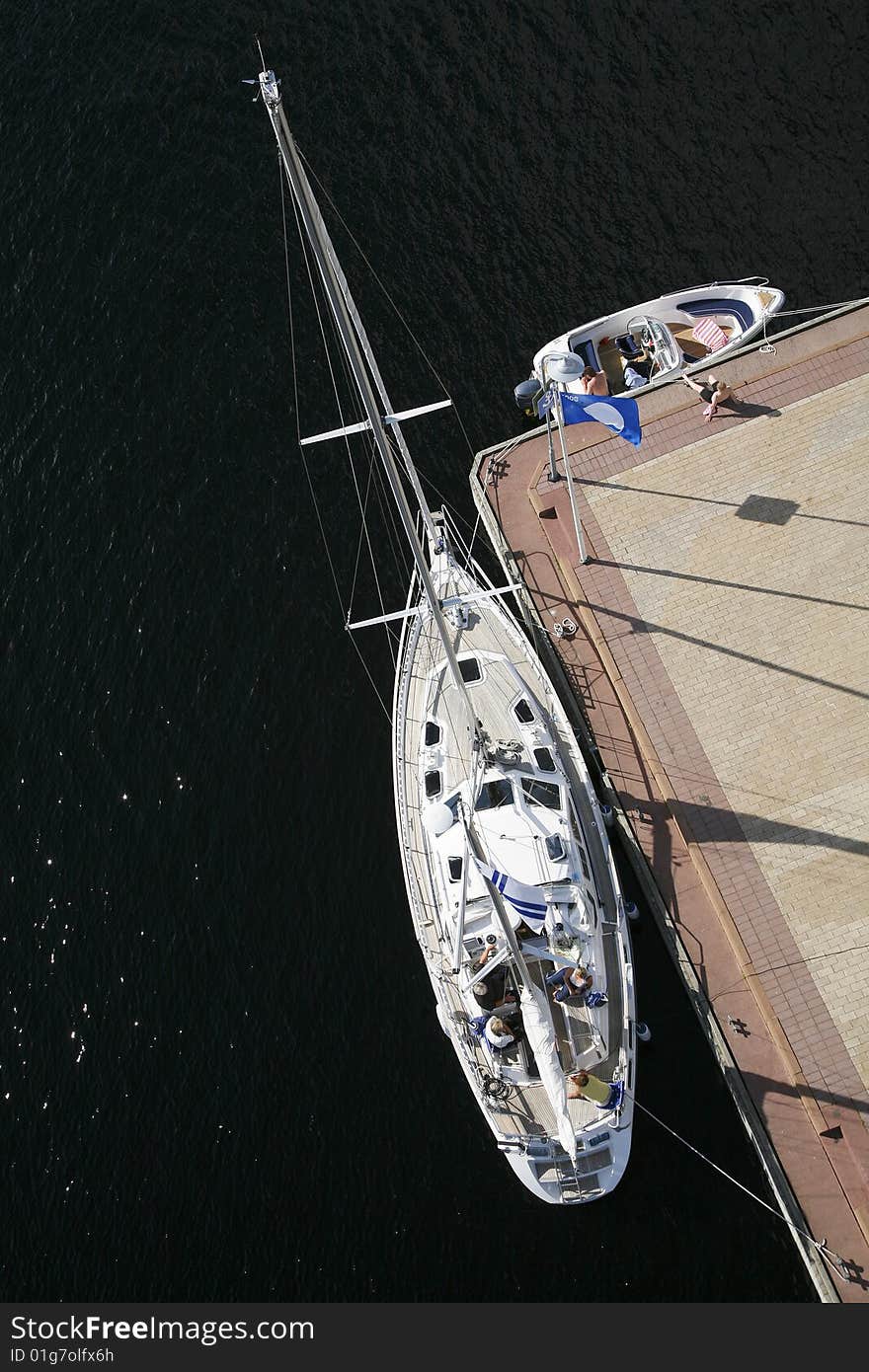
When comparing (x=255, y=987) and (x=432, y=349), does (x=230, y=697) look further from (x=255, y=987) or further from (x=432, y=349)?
(x=432, y=349)

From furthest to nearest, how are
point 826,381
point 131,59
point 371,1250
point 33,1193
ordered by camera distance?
point 131,59 → point 826,381 → point 33,1193 → point 371,1250

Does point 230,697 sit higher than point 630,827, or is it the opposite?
point 230,697

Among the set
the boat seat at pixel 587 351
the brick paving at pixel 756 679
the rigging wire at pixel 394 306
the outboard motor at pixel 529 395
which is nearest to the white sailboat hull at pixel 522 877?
the brick paving at pixel 756 679

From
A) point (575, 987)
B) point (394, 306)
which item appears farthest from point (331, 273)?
point (394, 306)

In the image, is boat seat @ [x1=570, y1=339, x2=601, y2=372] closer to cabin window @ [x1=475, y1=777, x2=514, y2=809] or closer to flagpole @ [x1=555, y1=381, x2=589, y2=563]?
flagpole @ [x1=555, y1=381, x2=589, y2=563]

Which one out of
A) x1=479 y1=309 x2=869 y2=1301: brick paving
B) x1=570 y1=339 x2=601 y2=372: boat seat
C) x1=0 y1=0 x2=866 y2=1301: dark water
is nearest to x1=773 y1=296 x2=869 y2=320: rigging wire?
x1=0 y1=0 x2=866 y2=1301: dark water

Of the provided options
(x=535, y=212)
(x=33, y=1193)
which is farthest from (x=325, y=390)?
(x=33, y=1193)
